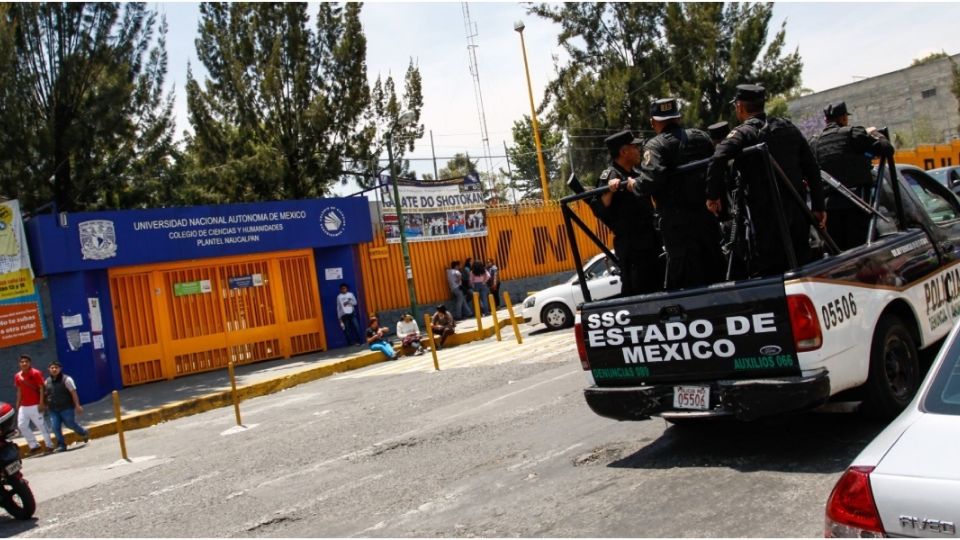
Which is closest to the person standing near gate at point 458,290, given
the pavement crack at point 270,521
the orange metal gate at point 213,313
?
the orange metal gate at point 213,313

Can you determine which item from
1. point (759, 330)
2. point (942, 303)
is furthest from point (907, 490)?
point (942, 303)

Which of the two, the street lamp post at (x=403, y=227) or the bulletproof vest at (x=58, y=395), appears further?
the street lamp post at (x=403, y=227)

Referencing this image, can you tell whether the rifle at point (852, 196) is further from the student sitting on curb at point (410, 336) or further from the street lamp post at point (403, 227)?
the street lamp post at point (403, 227)

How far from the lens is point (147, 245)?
1789cm

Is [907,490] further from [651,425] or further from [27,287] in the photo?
[27,287]

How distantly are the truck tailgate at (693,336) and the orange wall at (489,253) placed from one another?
1595 centimetres

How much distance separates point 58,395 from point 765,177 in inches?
437

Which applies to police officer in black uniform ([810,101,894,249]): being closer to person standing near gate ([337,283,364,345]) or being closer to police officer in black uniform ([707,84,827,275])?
police officer in black uniform ([707,84,827,275])

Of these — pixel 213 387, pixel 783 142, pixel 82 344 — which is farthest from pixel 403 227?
pixel 783 142

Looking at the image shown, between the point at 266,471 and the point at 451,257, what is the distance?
638 inches

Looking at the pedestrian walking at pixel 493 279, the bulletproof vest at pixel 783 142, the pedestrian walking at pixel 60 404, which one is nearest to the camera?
the bulletproof vest at pixel 783 142

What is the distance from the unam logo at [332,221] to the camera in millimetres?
20406

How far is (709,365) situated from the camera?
5.67 meters

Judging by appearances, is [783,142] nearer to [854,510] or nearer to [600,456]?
[600,456]
